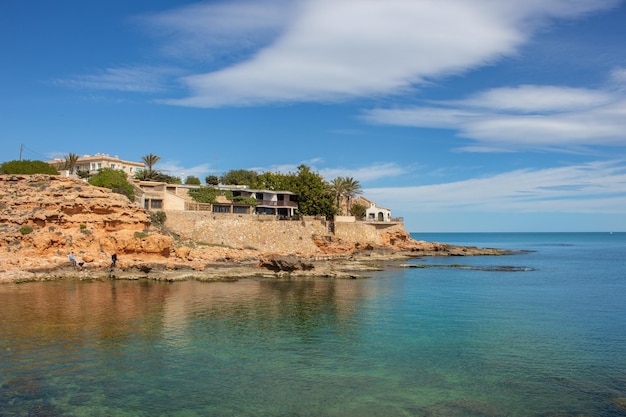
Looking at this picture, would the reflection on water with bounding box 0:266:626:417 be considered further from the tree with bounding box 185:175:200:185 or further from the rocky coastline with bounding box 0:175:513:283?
the tree with bounding box 185:175:200:185

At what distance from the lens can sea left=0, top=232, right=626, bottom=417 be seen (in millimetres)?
13562

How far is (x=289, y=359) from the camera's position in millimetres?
17875

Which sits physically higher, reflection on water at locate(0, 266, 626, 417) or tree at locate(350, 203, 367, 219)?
tree at locate(350, 203, 367, 219)

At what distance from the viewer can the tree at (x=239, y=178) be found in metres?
85.7

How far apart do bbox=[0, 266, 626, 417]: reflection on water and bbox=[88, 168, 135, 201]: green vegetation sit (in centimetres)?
2595

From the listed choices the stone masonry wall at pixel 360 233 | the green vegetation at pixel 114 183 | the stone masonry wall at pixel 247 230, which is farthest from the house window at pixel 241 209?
the green vegetation at pixel 114 183

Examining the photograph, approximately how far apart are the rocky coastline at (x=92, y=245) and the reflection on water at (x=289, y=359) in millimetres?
8397

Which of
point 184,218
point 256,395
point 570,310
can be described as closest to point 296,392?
point 256,395

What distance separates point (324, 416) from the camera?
41.5 feet

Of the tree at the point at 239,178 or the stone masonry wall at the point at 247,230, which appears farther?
the tree at the point at 239,178

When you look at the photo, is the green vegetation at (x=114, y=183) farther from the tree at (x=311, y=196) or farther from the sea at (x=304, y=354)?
the tree at (x=311, y=196)

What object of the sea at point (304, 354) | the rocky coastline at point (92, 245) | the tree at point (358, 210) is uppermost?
the tree at point (358, 210)

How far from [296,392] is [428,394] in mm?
4160

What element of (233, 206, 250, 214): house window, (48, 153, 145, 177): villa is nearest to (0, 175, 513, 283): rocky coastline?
(233, 206, 250, 214): house window
